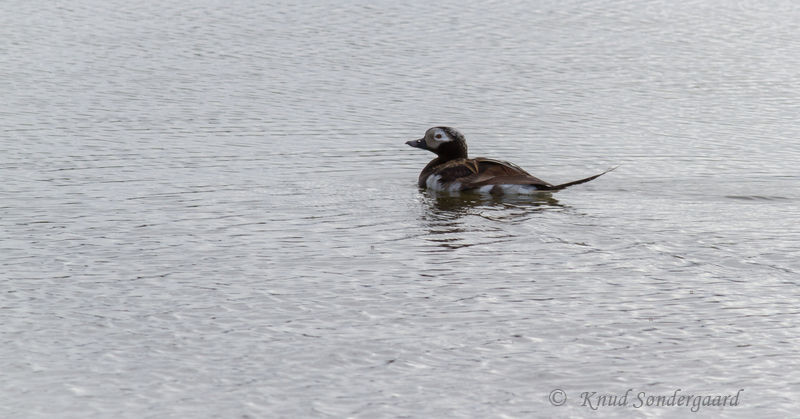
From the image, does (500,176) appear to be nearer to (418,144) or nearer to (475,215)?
(475,215)

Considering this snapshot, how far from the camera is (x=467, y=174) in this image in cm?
1217

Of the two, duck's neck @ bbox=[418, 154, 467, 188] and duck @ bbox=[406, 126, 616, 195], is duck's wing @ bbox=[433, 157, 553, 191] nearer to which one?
duck @ bbox=[406, 126, 616, 195]

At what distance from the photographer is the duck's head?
13.1 meters

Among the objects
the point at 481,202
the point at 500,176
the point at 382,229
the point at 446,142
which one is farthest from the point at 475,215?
the point at 446,142

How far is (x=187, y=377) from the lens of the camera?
663 cm

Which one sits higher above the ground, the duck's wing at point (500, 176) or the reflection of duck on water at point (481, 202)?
the duck's wing at point (500, 176)

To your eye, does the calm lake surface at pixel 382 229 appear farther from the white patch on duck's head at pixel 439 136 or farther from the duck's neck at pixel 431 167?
the white patch on duck's head at pixel 439 136

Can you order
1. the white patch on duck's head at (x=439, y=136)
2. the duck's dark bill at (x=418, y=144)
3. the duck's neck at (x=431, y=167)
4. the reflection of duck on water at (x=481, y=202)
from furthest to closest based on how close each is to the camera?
the duck's dark bill at (x=418, y=144) → the white patch on duck's head at (x=439, y=136) → the duck's neck at (x=431, y=167) → the reflection of duck on water at (x=481, y=202)

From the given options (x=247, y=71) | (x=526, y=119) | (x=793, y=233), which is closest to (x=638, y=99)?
(x=526, y=119)

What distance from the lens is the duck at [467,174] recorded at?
1169 centimetres

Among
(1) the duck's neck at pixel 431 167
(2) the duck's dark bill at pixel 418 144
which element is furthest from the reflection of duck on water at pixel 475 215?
(2) the duck's dark bill at pixel 418 144

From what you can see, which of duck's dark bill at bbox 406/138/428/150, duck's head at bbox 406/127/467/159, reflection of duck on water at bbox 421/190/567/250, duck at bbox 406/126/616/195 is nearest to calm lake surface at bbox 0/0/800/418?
reflection of duck on water at bbox 421/190/567/250

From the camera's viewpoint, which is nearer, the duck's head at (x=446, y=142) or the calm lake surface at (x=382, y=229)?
the calm lake surface at (x=382, y=229)

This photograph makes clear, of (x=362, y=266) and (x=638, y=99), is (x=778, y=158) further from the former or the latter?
(x=362, y=266)
